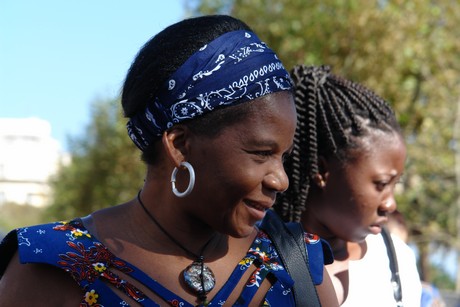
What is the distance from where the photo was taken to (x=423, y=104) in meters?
12.9

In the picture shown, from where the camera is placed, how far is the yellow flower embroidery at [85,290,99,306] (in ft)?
7.30

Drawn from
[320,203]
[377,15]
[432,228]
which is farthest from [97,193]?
[320,203]

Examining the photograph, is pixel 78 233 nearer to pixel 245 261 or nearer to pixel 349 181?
pixel 245 261

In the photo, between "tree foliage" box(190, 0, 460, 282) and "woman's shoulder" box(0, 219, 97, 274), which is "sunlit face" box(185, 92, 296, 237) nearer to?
"woman's shoulder" box(0, 219, 97, 274)

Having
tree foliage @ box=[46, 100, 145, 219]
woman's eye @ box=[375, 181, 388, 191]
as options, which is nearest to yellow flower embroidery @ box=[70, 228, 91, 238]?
woman's eye @ box=[375, 181, 388, 191]

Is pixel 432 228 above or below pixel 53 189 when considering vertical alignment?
above

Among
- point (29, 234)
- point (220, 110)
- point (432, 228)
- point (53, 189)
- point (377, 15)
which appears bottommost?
point (53, 189)

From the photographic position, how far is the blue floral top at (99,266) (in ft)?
7.36

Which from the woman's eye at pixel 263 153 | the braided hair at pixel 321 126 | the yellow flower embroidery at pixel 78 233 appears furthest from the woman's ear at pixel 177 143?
the braided hair at pixel 321 126

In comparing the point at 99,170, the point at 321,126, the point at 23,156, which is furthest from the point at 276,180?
the point at 23,156

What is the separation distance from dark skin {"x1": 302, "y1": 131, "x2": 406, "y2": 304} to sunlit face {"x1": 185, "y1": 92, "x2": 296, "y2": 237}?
0.97 metres

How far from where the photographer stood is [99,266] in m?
2.28

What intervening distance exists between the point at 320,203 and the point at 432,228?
34.8 feet

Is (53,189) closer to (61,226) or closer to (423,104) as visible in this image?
(423,104)
